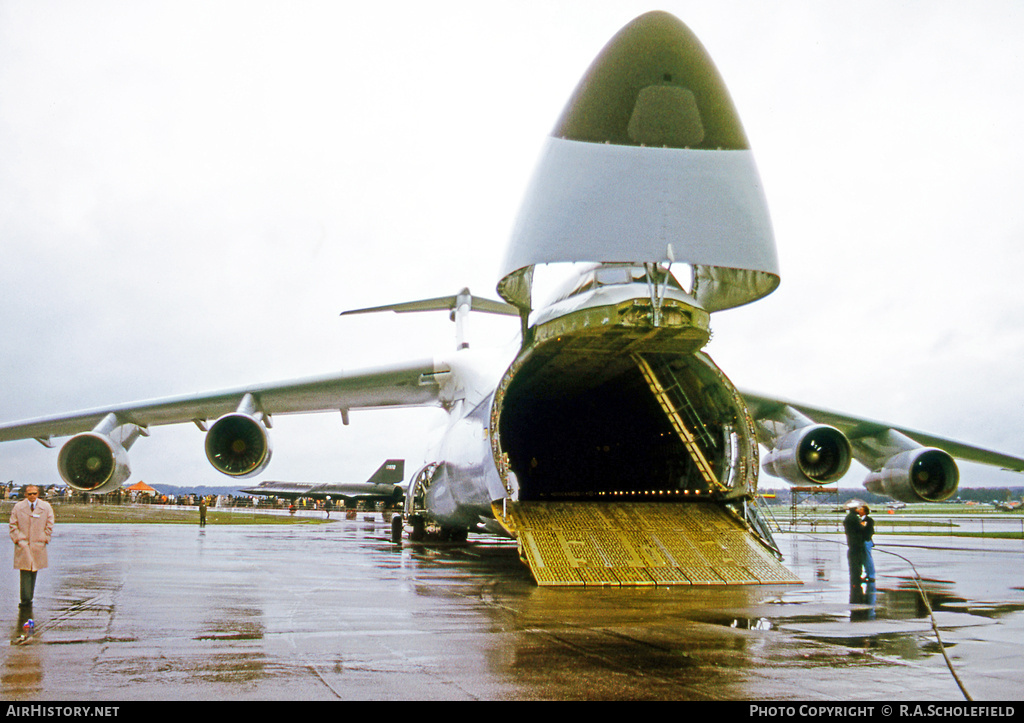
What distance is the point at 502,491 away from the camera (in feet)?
34.6

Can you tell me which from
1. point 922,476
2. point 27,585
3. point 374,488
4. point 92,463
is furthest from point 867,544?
point 374,488

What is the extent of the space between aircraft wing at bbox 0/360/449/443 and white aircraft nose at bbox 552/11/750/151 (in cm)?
764

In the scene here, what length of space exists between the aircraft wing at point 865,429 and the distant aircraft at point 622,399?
46mm

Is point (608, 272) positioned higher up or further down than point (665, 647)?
higher up

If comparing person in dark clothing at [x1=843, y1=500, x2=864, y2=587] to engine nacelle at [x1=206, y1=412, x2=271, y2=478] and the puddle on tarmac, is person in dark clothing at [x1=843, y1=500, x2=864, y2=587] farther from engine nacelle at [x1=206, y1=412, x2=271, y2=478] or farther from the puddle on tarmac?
engine nacelle at [x1=206, y1=412, x2=271, y2=478]

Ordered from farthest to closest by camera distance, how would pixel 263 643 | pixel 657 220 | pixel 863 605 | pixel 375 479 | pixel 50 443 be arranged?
pixel 375 479 → pixel 50 443 → pixel 657 220 → pixel 863 605 → pixel 263 643

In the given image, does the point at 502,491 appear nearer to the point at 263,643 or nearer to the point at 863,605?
the point at 863,605

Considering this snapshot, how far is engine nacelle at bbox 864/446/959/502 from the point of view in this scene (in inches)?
534

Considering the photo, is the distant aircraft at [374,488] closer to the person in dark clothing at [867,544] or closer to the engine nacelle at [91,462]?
the engine nacelle at [91,462]

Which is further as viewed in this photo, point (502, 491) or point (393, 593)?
point (502, 491)

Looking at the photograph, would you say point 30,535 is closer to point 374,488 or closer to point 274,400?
point 274,400

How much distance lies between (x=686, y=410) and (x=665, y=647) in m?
7.55

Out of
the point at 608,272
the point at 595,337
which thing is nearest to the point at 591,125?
the point at 608,272

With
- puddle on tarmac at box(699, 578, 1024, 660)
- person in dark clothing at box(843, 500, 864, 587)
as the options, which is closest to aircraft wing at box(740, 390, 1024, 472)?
person in dark clothing at box(843, 500, 864, 587)
